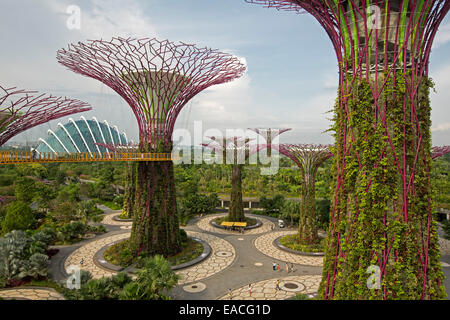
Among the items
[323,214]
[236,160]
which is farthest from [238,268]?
[236,160]

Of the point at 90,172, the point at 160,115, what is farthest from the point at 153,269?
the point at 90,172

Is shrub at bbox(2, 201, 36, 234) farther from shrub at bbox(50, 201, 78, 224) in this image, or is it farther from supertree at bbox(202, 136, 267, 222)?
supertree at bbox(202, 136, 267, 222)

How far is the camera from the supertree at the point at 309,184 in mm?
15438

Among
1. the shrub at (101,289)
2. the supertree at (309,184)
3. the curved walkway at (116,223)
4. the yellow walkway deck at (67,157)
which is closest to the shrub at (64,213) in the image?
the curved walkway at (116,223)

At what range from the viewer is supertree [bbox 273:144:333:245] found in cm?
1544

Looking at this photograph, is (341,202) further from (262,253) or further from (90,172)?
(90,172)

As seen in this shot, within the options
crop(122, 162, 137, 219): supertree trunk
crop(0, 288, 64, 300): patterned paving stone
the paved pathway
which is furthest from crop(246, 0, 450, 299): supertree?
crop(122, 162, 137, 219): supertree trunk

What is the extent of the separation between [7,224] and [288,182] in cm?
3060

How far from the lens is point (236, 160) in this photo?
68.6 feet

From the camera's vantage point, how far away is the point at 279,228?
19.7 m

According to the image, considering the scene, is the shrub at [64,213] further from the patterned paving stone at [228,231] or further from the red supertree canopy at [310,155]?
the red supertree canopy at [310,155]

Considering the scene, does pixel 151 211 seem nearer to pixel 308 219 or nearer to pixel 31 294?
pixel 31 294

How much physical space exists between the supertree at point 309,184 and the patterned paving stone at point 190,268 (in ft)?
14.7
